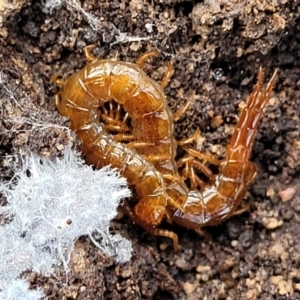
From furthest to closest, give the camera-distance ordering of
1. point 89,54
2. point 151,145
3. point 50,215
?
point 151,145
point 89,54
point 50,215

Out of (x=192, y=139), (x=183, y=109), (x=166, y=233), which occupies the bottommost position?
(x=166, y=233)

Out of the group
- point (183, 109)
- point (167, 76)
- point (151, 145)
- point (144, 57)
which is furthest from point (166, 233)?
point (144, 57)

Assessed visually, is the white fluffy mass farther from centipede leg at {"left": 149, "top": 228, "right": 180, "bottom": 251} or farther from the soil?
centipede leg at {"left": 149, "top": 228, "right": 180, "bottom": 251}

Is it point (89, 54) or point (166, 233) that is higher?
point (89, 54)

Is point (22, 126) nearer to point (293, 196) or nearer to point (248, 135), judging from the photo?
point (248, 135)

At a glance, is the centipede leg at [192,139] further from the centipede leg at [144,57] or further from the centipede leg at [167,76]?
the centipede leg at [144,57]

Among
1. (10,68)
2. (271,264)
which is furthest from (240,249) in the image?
(10,68)

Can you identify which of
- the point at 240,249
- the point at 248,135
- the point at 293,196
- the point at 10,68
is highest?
the point at 10,68

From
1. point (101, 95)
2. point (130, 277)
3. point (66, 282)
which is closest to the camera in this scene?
point (66, 282)

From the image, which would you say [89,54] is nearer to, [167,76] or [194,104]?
[167,76]
